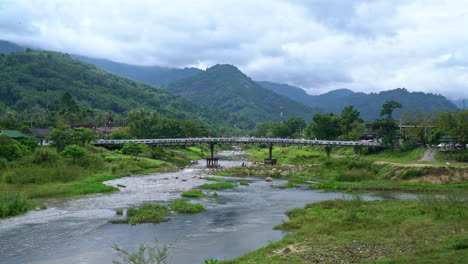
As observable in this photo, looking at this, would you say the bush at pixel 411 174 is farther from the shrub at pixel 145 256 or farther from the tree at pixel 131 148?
the tree at pixel 131 148

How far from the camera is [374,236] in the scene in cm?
2530

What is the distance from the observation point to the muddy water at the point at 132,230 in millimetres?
25359

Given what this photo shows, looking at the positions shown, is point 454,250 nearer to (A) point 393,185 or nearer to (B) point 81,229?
(B) point 81,229

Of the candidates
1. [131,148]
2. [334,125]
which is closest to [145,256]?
[131,148]

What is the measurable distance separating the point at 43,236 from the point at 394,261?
2772 centimetres

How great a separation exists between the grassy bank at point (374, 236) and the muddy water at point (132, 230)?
9.30ft

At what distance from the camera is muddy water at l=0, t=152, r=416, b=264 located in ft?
83.2

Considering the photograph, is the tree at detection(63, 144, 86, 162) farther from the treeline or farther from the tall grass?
the treeline

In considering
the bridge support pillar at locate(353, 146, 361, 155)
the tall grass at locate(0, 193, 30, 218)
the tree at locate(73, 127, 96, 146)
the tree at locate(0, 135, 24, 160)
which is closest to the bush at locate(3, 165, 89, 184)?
the tree at locate(0, 135, 24, 160)

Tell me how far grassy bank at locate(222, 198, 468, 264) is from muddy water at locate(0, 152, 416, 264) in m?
2.83

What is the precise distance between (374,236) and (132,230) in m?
21.0

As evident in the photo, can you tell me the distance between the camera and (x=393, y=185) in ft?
177

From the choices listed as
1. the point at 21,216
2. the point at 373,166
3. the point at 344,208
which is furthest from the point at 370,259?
the point at 373,166

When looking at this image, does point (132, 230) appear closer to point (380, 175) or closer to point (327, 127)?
point (380, 175)
